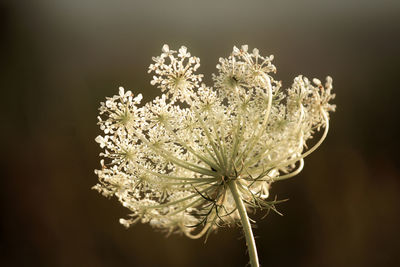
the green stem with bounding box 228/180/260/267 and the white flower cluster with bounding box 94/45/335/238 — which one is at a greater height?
the white flower cluster with bounding box 94/45/335/238

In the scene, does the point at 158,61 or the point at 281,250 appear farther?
the point at 281,250

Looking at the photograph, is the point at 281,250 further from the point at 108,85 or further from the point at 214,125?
the point at 214,125

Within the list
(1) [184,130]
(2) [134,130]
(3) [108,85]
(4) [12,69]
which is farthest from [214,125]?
(4) [12,69]

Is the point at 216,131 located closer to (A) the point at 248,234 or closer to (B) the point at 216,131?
(B) the point at 216,131

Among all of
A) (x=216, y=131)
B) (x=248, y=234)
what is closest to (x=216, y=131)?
(x=216, y=131)

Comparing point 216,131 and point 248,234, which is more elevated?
point 216,131

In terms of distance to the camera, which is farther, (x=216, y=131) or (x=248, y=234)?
(x=216, y=131)

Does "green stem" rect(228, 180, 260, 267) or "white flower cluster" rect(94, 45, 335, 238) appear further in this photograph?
"white flower cluster" rect(94, 45, 335, 238)
